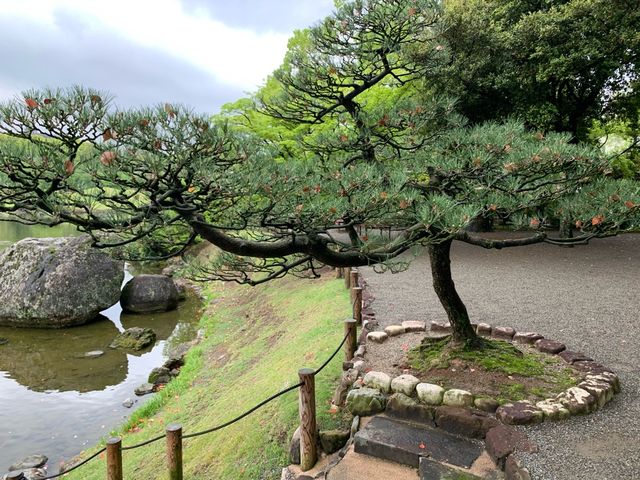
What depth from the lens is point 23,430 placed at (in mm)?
7211

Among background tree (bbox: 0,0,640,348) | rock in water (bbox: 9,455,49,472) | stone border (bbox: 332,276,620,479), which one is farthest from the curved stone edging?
rock in water (bbox: 9,455,49,472)

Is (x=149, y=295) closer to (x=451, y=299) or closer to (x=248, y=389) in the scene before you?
(x=248, y=389)

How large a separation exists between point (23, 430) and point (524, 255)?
12.9 m

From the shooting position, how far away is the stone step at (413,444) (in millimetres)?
3578

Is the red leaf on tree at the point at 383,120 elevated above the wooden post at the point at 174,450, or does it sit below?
above

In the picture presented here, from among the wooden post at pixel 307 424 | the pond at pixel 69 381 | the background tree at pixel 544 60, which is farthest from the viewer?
the background tree at pixel 544 60

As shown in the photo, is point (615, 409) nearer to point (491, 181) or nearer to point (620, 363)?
point (620, 363)

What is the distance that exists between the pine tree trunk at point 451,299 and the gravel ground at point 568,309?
129cm

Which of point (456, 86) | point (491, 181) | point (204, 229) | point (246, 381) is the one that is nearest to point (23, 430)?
point (246, 381)

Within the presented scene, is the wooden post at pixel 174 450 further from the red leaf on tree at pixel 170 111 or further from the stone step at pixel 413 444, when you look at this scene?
the red leaf on tree at pixel 170 111

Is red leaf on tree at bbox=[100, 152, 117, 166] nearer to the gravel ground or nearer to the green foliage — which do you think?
the green foliage

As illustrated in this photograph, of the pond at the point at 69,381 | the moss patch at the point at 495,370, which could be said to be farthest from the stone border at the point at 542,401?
the pond at the point at 69,381

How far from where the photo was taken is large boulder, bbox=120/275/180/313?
45.4ft

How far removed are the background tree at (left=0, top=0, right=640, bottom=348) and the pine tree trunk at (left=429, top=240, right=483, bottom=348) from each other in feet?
0.04
